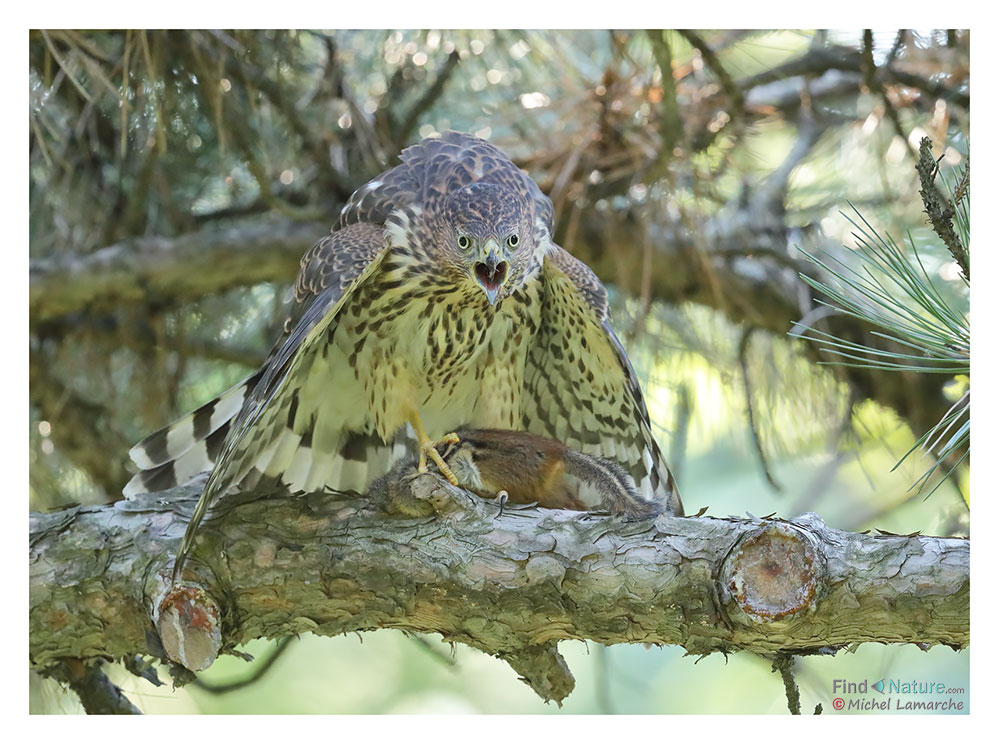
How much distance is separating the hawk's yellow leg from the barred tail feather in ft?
1.47

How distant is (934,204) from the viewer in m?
1.90

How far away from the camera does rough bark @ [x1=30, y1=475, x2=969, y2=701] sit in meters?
1.93

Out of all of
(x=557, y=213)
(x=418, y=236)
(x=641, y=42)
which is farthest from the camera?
(x=557, y=213)

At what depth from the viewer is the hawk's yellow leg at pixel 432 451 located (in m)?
2.47

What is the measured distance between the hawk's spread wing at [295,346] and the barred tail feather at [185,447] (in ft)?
0.13

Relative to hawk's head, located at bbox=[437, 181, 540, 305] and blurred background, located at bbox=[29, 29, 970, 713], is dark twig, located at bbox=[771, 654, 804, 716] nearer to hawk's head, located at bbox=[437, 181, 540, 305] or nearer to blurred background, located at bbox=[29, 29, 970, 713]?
blurred background, located at bbox=[29, 29, 970, 713]

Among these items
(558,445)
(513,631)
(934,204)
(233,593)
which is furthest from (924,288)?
(233,593)

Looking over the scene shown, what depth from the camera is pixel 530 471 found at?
2570 millimetres

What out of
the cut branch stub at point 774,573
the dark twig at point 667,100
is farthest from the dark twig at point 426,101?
the cut branch stub at point 774,573

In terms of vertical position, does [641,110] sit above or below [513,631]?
above

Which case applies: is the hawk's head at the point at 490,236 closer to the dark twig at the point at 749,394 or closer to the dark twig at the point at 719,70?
the dark twig at the point at 719,70
